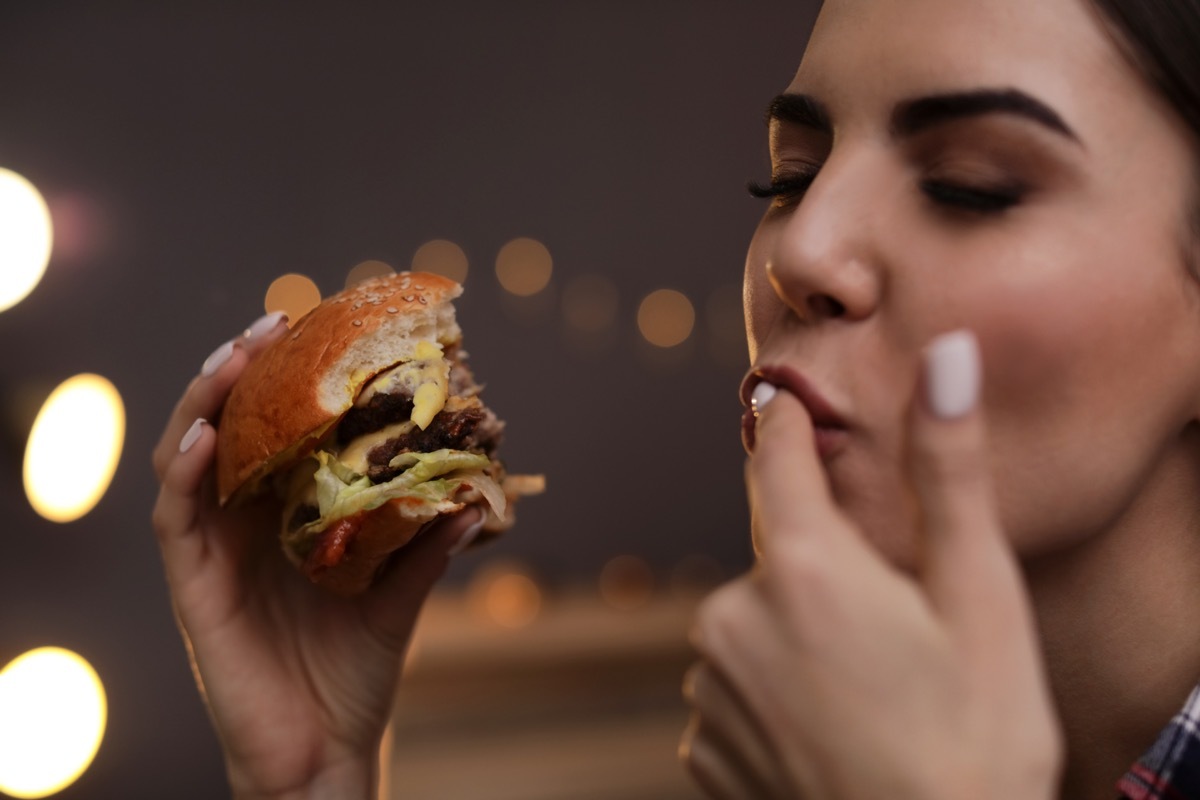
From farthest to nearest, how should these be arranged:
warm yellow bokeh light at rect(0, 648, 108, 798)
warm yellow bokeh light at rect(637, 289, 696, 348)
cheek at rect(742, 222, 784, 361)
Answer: warm yellow bokeh light at rect(637, 289, 696, 348) < warm yellow bokeh light at rect(0, 648, 108, 798) < cheek at rect(742, 222, 784, 361)

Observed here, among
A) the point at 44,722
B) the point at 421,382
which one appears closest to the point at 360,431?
the point at 421,382

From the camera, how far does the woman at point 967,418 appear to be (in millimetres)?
833

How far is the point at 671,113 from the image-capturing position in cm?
451

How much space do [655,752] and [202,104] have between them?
314cm

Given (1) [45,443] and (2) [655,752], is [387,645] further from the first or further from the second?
(2) [655,752]

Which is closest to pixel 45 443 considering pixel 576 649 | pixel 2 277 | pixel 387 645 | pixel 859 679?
pixel 2 277

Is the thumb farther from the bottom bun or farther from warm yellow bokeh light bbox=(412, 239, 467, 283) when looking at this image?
warm yellow bokeh light bbox=(412, 239, 467, 283)

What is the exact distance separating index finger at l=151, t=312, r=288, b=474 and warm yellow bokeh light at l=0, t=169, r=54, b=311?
1297 millimetres

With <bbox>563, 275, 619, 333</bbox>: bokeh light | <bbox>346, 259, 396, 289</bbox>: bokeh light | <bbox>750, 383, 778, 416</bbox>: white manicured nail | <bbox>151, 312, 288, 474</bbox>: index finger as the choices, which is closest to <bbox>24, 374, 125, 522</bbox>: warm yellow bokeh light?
<bbox>346, 259, 396, 289</bbox>: bokeh light

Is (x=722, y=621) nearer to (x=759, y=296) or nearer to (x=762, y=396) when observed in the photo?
(x=762, y=396)

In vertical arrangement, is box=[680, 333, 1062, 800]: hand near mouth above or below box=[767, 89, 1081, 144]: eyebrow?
below

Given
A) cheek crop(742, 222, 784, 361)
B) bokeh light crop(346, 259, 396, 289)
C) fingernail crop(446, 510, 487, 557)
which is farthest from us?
bokeh light crop(346, 259, 396, 289)

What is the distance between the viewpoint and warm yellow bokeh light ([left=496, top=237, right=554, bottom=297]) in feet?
13.9

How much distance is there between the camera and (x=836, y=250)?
3.62 ft
